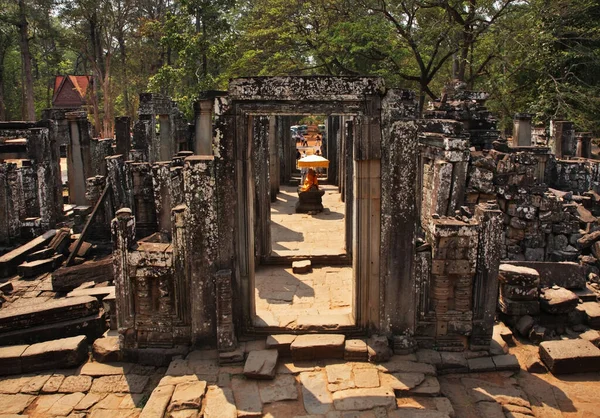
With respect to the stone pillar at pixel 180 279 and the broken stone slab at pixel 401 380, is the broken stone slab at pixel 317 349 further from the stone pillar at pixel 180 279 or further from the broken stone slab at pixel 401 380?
the stone pillar at pixel 180 279

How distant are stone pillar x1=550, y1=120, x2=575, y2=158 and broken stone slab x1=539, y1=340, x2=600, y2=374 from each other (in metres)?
14.7

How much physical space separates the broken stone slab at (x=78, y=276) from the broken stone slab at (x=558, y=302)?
7.23m

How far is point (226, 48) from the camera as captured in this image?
19953 mm

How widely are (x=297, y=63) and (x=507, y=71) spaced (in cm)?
890

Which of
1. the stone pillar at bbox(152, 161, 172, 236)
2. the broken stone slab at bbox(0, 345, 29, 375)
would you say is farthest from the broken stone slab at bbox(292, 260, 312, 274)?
the broken stone slab at bbox(0, 345, 29, 375)

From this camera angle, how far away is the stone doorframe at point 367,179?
20.3 ft

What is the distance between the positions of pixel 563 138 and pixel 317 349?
662 inches

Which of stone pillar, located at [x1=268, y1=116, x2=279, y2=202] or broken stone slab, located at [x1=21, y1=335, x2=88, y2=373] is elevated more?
stone pillar, located at [x1=268, y1=116, x2=279, y2=202]

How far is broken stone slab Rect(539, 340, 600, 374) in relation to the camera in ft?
21.0

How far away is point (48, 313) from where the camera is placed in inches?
283

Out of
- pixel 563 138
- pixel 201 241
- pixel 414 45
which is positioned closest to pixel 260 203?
pixel 201 241

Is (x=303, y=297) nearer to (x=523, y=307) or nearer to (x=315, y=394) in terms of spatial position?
(x=315, y=394)

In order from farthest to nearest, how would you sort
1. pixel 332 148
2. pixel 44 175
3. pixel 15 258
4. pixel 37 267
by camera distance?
pixel 332 148 < pixel 44 175 < pixel 15 258 < pixel 37 267

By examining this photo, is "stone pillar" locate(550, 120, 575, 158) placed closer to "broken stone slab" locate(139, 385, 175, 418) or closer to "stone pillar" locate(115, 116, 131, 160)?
"stone pillar" locate(115, 116, 131, 160)
